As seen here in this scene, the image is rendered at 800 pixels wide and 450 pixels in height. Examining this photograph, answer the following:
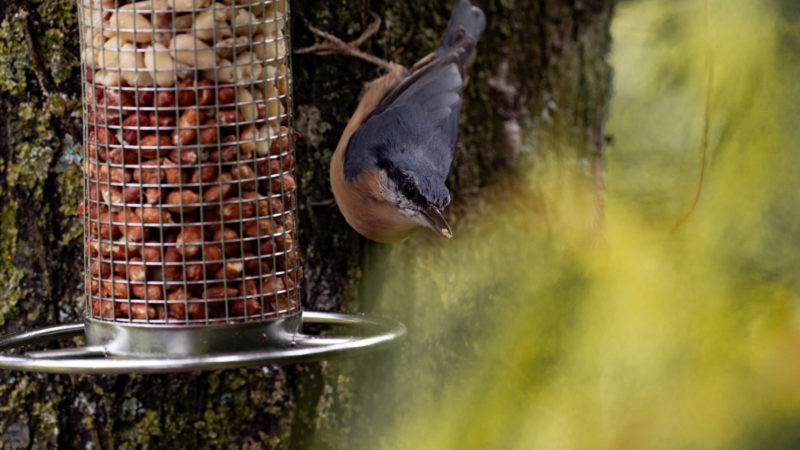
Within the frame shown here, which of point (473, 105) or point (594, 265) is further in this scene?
point (473, 105)

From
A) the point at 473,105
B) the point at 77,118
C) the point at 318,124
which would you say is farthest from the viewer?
the point at 473,105

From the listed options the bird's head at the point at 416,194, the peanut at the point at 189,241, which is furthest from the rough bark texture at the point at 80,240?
the peanut at the point at 189,241

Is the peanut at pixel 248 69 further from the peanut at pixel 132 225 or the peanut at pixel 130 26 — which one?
the peanut at pixel 132 225

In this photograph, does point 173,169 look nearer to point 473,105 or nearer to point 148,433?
point 148,433

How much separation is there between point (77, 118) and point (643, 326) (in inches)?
92.5

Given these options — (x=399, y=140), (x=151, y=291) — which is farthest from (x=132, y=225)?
(x=399, y=140)

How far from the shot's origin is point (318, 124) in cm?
301

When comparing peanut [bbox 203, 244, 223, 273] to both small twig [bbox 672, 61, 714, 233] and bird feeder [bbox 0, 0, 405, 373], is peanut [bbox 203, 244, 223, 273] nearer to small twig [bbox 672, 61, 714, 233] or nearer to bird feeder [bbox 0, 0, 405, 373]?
bird feeder [bbox 0, 0, 405, 373]

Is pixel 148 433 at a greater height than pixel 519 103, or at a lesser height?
lesser

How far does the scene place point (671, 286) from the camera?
82 cm

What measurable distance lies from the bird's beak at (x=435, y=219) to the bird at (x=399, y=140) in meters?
0.07

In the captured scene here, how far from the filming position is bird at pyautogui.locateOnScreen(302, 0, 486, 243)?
9.64 ft

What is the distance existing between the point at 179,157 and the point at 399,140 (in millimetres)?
1019

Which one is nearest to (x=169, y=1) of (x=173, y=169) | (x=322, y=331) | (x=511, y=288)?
(x=173, y=169)
